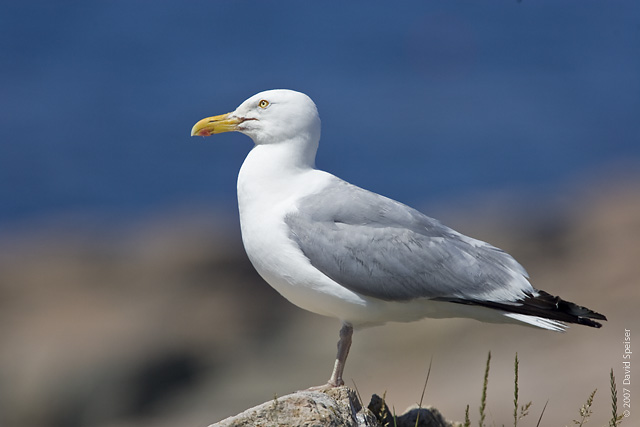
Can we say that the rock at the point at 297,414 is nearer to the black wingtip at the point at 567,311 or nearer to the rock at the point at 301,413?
the rock at the point at 301,413

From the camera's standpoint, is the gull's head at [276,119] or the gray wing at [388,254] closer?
the gray wing at [388,254]

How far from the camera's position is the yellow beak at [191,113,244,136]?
6.88m

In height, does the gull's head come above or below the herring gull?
above

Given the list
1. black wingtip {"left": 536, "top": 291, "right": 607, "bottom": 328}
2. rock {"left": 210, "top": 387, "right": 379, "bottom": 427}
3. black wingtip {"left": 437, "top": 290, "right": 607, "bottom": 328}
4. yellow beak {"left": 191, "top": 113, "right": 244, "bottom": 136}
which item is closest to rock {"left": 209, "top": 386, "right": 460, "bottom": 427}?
rock {"left": 210, "top": 387, "right": 379, "bottom": 427}

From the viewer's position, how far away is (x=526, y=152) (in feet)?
130

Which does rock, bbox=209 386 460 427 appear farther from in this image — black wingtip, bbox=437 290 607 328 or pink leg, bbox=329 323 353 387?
black wingtip, bbox=437 290 607 328

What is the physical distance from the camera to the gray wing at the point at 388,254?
620 cm

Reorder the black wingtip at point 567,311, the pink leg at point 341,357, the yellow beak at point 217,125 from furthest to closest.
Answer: the yellow beak at point 217,125 < the pink leg at point 341,357 < the black wingtip at point 567,311

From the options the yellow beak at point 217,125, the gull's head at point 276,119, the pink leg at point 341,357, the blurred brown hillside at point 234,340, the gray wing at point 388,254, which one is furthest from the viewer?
the blurred brown hillside at point 234,340

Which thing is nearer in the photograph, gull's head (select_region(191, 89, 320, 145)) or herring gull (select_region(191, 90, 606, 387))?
A: herring gull (select_region(191, 90, 606, 387))

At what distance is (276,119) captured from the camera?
22.2ft

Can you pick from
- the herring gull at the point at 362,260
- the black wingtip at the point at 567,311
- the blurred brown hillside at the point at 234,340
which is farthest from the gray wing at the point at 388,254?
the blurred brown hillside at the point at 234,340

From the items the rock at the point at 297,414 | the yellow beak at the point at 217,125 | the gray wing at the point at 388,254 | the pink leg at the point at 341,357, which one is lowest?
the rock at the point at 297,414

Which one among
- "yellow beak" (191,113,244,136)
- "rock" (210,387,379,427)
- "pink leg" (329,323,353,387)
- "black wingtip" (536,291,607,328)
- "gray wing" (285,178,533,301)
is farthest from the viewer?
"yellow beak" (191,113,244,136)
